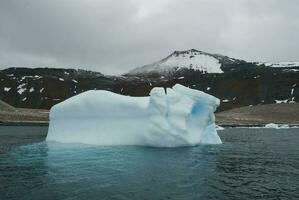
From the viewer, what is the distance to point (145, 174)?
21531mm

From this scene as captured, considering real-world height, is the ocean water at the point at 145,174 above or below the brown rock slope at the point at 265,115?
below

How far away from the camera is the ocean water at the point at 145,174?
17156mm

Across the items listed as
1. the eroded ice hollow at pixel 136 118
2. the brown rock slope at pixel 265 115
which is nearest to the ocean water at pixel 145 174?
the eroded ice hollow at pixel 136 118

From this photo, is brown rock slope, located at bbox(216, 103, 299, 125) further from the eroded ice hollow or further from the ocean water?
the ocean water

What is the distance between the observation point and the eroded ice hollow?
108 feet

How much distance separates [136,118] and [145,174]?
39.2ft

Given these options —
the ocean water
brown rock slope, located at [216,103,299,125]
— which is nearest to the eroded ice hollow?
the ocean water

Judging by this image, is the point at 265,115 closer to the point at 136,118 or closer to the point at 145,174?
the point at 136,118

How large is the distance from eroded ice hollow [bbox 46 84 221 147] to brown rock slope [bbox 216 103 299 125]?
298 ft

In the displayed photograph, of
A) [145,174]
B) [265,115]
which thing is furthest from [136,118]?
[265,115]

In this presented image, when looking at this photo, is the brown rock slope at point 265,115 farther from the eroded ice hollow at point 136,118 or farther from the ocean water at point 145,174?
the ocean water at point 145,174

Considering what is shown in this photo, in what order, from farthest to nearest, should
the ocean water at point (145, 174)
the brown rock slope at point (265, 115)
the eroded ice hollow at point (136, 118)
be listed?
the brown rock slope at point (265, 115)
the eroded ice hollow at point (136, 118)
the ocean water at point (145, 174)

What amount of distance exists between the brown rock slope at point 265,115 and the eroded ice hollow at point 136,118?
3581 inches

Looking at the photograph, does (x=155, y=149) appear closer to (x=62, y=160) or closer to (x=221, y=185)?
(x=62, y=160)
